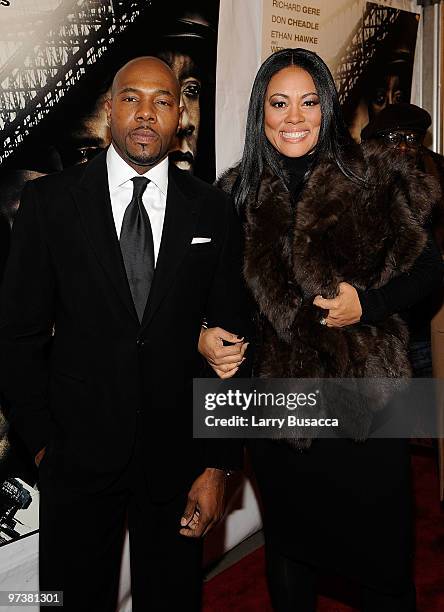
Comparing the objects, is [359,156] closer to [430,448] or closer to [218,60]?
[218,60]

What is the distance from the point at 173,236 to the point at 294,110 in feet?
1.80

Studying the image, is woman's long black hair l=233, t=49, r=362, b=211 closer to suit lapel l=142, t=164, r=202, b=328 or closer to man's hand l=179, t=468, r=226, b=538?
suit lapel l=142, t=164, r=202, b=328

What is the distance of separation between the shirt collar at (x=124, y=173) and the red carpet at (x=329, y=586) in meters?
1.78

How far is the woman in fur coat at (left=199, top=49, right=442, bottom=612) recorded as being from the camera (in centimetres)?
175

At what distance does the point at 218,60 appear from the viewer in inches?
107

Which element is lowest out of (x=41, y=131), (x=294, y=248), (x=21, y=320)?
(x=21, y=320)

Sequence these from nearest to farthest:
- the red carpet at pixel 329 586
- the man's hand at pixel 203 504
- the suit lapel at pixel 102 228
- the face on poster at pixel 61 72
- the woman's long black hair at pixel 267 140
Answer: the suit lapel at pixel 102 228 → the man's hand at pixel 203 504 → the woman's long black hair at pixel 267 140 → the face on poster at pixel 61 72 → the red carpet at pixel 329 586

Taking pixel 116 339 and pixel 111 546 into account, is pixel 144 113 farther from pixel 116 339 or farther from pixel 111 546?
pixel 111 546

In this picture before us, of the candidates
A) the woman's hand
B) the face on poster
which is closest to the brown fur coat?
the woman's hand

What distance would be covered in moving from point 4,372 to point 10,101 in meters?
0.88

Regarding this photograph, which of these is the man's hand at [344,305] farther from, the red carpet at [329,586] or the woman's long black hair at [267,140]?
the red carpet at [329,586]

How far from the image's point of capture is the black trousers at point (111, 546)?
5.28ft

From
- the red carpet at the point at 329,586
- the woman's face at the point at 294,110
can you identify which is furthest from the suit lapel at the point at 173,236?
the red carpet at the point at 329,586

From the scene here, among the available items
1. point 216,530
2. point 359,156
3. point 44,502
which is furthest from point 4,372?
point 216,530
